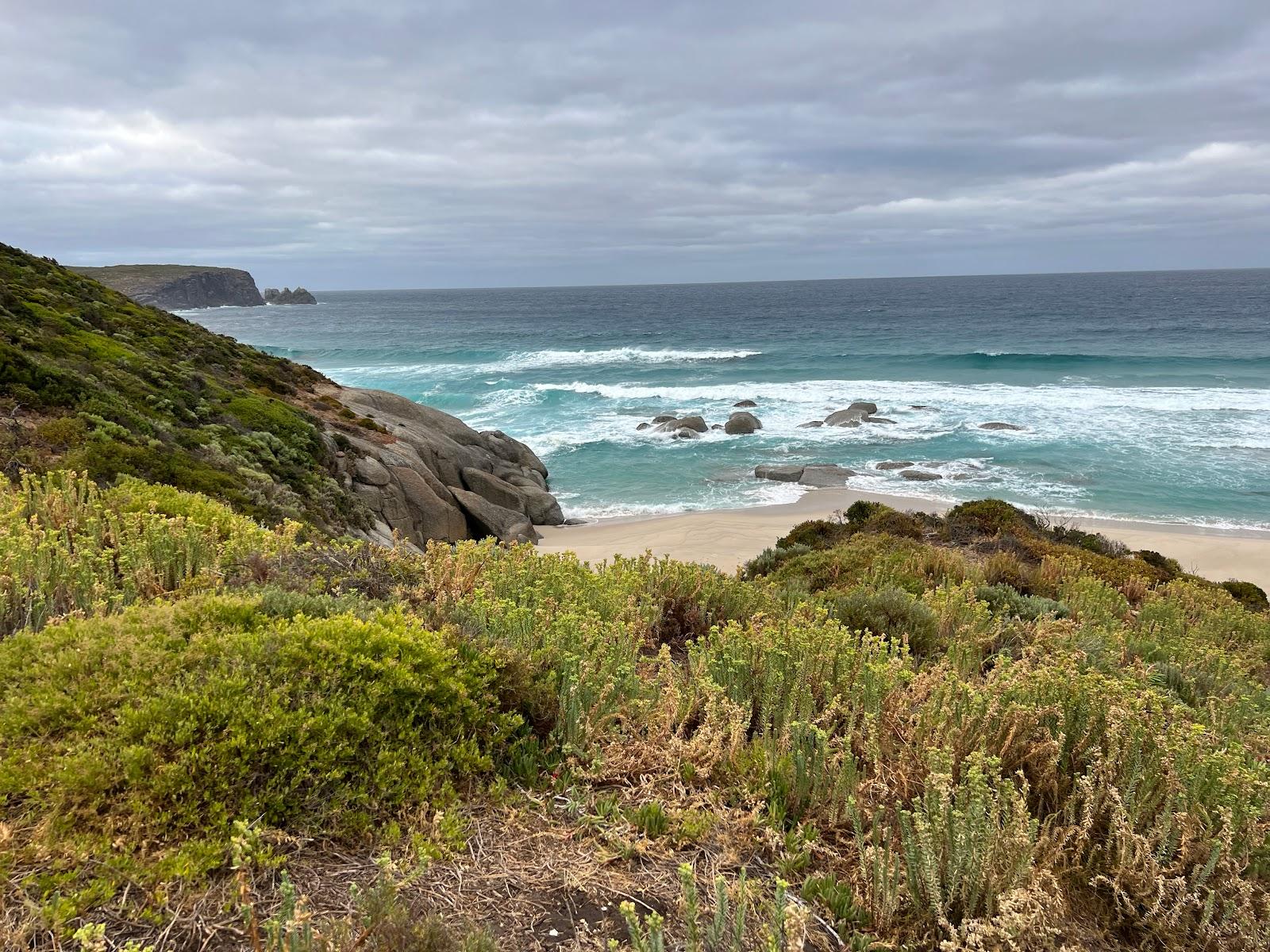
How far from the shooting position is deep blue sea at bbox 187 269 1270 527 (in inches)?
977

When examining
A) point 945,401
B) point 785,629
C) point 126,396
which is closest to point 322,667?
point 785,629

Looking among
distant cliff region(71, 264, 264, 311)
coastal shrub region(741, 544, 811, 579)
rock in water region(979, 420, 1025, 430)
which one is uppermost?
distant cliff region(71, 264, 264, 311)

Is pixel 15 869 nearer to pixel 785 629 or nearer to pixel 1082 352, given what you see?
pixel 785 629

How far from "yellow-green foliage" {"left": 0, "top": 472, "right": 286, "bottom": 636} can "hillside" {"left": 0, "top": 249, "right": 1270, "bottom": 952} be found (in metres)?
0.03

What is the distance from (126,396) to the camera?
39.0 feet

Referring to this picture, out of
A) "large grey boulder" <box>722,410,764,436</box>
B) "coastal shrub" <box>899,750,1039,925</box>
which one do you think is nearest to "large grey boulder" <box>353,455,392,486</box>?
"coastal shrub" <box>899,750,1039,925</box>

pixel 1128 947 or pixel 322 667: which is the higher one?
pixel 322 667

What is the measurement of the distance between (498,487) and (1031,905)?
1929cm

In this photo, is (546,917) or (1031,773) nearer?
(546,917)

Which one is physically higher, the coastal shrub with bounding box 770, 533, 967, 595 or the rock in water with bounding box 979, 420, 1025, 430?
the coastal shrub with bounding box 770, 533, 967, 595

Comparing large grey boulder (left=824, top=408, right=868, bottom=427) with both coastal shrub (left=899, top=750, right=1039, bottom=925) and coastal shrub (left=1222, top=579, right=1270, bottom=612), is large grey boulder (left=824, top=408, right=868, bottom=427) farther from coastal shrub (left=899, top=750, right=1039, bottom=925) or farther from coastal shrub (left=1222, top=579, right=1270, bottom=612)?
coastal shrub (left=899, top=750, right=1039, bottom=925)

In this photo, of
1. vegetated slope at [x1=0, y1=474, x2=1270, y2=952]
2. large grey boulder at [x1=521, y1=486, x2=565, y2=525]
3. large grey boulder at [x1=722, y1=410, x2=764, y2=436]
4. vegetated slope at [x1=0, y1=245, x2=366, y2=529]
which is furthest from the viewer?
large grey boulder at [x1=722, y1=410, x2=764, y2=436]

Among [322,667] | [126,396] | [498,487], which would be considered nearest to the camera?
[322,667]

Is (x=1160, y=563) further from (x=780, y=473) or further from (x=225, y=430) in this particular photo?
(x=225, y=430)
